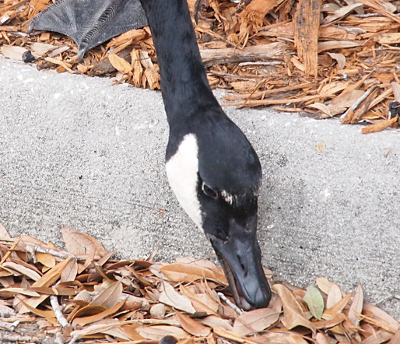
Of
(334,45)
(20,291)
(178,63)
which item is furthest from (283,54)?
(20,291)

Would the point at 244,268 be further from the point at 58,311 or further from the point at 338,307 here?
the point at 58,311

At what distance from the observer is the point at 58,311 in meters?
2.36

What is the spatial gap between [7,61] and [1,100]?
0.33 m

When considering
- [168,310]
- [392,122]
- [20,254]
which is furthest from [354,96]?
[20,254]

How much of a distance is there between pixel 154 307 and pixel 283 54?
4.73 feet

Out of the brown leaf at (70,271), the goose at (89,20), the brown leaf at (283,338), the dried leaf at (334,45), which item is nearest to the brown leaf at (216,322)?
the brown leaf at (283,338)

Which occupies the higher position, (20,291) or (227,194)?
(227,194)

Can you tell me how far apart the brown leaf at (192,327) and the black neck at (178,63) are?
795 mm

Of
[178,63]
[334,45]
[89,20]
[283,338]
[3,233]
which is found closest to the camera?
[283,338]

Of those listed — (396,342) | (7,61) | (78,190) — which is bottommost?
(396,342)

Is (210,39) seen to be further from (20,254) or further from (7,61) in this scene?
Result: (20,254)

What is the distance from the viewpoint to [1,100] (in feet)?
9.60

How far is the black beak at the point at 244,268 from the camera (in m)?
2.16

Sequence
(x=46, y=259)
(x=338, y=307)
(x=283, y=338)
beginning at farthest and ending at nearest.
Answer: (x=46, y=259), (x=338, y=307), (x=283, y=338)
